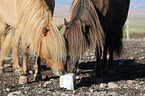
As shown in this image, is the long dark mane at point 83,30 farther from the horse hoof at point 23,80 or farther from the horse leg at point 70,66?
the horse hoof at point 23,80

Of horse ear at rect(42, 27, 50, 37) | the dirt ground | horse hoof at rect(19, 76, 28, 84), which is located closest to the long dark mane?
horse ear at rect(42, 27, 50, 37)

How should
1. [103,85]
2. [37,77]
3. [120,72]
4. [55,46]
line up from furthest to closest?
1. [120,72]
2. [37,77]
3. [103,85]
4. [55,46]

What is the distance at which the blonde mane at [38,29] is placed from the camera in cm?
393

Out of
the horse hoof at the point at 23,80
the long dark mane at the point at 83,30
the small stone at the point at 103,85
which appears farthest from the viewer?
the horse hoof at the point at 23,80

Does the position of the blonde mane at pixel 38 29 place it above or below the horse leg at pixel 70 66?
above

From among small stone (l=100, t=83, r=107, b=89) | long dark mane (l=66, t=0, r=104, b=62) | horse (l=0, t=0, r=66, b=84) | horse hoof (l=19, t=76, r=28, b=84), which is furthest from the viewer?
horse hoof (l=19, t=76, r=28, b=84)

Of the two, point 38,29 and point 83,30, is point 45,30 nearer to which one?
point 38,29

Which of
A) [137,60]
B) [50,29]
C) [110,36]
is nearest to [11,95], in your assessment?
[50,29]

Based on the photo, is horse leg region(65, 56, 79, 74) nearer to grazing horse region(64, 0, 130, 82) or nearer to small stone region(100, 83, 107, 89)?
grazing horse region(64, 0, 130, 82)

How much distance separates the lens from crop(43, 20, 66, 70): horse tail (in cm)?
388

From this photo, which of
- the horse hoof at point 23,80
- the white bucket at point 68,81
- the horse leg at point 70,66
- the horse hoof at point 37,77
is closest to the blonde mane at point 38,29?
the horse leg at point 70,66

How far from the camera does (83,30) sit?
155 inches

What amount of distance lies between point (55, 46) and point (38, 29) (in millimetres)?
479

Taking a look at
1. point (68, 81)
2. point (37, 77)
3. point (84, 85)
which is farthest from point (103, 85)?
point (37, 77)
